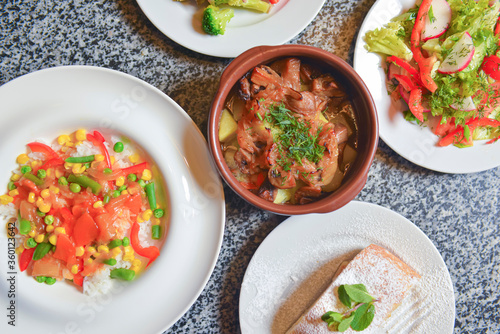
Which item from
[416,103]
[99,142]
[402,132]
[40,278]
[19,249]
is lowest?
[40,278]

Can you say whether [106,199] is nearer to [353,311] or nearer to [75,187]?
[75,187]

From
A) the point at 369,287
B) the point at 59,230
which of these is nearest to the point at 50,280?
the point at 59,230

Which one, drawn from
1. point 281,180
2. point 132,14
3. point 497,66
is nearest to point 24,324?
point 281,180

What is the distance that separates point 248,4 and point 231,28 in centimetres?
17

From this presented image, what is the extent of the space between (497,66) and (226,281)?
2.12 meters

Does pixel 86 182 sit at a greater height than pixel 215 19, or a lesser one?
lesser

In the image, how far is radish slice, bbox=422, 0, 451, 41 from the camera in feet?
7.47

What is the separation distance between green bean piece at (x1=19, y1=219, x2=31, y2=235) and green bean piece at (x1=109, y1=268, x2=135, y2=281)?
0.54m

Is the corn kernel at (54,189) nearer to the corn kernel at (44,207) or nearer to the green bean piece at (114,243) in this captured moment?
the corn kernel at (44,207)

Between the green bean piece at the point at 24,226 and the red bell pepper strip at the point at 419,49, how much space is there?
2.47m

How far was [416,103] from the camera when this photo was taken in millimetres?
2270

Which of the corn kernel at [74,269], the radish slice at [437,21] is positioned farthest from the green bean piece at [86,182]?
the radish slice at [437,21]

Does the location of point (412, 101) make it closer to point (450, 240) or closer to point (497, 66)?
point (497, 66)

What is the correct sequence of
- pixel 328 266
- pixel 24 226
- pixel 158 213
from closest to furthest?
1. pixel 24 226
2. pixel 158 213
3. pixel 328 266
